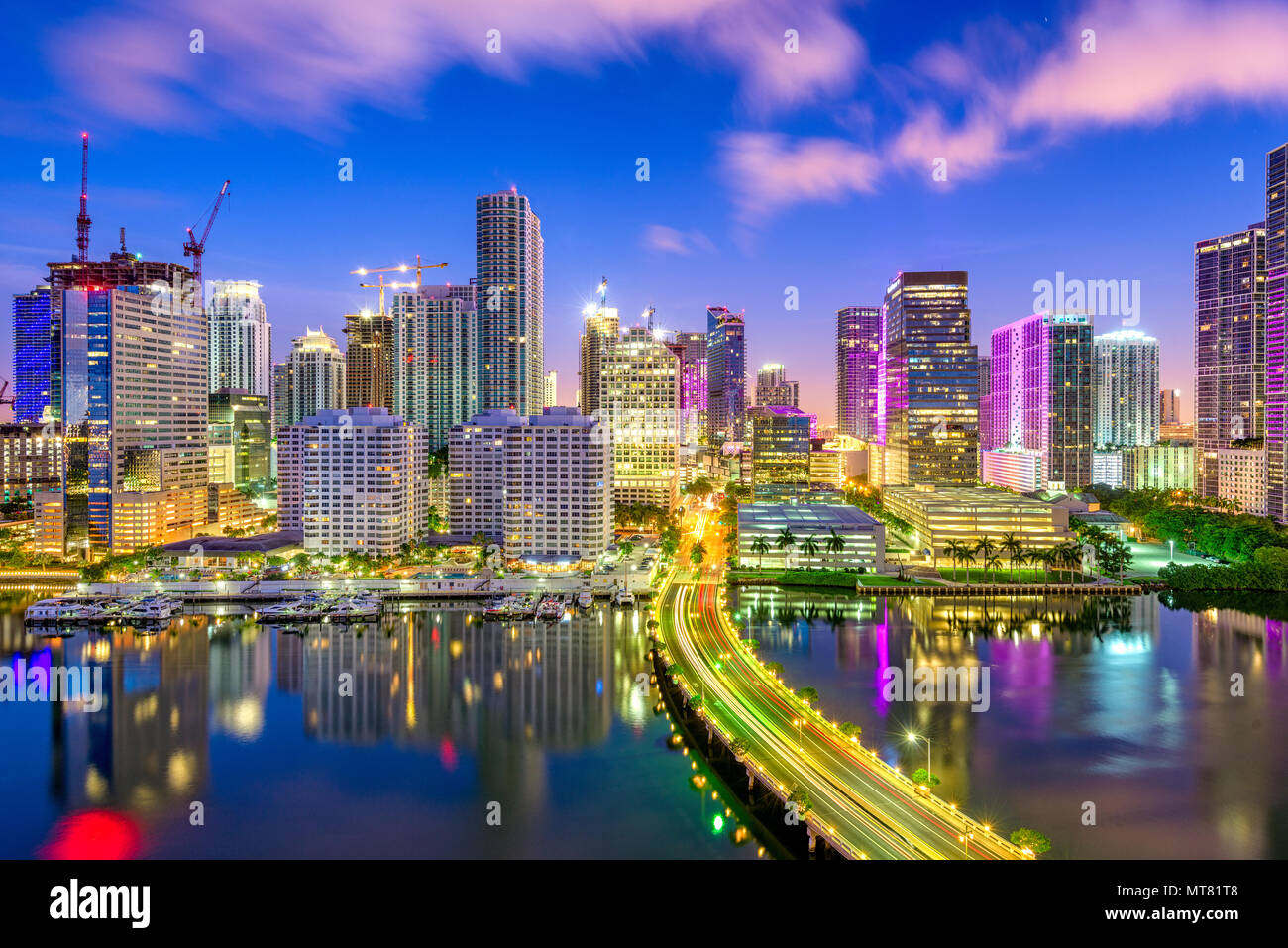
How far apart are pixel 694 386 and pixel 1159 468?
54080mm

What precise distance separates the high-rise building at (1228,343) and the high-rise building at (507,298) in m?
46.5

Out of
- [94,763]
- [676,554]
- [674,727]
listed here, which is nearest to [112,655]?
[94,763]

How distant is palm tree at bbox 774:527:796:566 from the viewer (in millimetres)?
36844

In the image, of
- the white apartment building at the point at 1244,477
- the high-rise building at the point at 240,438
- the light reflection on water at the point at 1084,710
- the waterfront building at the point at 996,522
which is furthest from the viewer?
the high-rise building at the point at 240,438

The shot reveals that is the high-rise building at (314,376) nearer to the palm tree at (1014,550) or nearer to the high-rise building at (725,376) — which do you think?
the high-rise building at (725,376)

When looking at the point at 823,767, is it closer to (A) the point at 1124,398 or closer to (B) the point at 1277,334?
(B) the point at 1277,334

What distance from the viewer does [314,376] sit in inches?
3103

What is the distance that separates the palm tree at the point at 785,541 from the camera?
1451 inches

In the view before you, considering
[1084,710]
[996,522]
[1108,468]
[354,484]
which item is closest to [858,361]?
[1108,468]

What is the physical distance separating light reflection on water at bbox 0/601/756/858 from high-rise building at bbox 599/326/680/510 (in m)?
23.1

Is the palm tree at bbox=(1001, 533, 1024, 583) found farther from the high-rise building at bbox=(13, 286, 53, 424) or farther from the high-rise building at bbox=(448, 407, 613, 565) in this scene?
the high-rise building at bbox=(13, 286, 53, 424)

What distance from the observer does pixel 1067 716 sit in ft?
61.4

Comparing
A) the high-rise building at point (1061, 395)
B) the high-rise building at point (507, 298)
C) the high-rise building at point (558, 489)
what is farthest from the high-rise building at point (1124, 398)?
the high-rise building at point (558, 489)

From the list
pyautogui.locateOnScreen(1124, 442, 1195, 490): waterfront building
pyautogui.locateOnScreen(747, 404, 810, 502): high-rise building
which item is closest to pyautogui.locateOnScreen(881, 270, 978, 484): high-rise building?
pyautogui.locateOnScreen(747, 404, 810, 502): high-rise building
